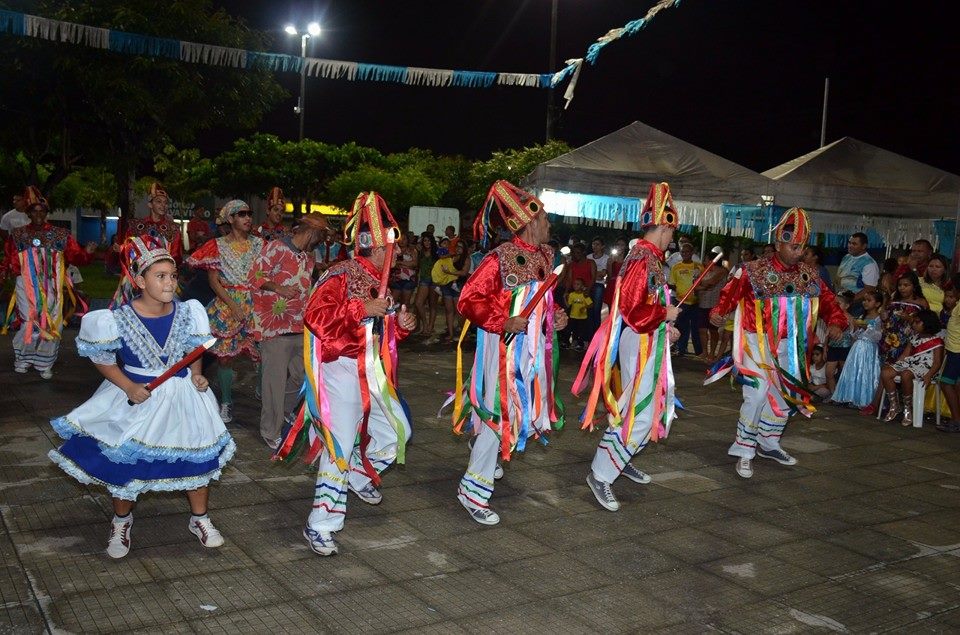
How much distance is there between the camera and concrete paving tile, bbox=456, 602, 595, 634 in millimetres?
4180

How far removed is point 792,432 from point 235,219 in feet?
17.6

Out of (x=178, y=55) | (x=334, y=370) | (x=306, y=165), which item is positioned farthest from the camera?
(x=306, y=165)

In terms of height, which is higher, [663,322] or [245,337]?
[663,322]

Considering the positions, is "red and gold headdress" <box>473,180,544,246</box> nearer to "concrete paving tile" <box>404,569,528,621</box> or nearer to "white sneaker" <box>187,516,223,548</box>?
"concrete paving tile" <box>404,569,528,621</box>

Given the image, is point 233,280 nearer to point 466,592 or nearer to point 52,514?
point 52,514

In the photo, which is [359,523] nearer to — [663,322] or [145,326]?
[145,326]

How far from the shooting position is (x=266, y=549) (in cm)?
505

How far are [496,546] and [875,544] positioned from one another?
2.30 metres

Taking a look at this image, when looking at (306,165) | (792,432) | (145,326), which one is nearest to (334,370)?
(145,326)

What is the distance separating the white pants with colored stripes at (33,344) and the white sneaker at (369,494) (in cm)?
535

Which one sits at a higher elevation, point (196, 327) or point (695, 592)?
point (196, 327)

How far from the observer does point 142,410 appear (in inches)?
186

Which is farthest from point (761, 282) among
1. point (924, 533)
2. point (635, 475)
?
point (924, 533)

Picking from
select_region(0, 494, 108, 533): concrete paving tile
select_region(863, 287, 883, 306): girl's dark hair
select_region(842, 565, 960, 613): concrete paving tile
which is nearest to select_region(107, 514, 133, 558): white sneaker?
select_region(0, 494, 108, 533): concrete paving tile
